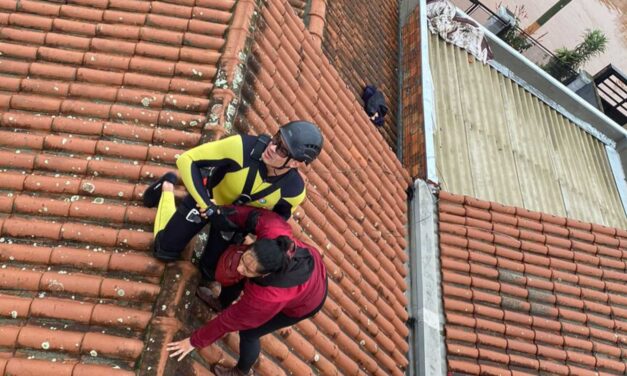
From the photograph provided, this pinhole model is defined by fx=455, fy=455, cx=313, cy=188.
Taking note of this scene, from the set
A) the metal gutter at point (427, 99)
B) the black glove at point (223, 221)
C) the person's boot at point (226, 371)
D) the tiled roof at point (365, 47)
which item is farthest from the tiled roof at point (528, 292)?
the black glove at point (223, 221)

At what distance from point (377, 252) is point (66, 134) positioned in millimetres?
3614

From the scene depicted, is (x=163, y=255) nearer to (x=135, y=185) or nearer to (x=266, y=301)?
(x=135, y=185)

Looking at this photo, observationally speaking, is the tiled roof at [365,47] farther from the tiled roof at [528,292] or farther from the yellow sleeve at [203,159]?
the yellow sleeve at [203,159]

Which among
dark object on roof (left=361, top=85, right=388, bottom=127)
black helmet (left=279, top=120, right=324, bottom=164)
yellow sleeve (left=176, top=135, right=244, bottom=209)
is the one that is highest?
dark object on roof (left=361, top=85, right=388, bottom=127)

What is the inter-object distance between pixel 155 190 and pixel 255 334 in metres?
1.33

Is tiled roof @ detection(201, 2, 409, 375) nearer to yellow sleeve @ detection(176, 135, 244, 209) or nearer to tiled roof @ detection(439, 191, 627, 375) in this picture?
tiled roof @ detection(439, 191, 627, 375)

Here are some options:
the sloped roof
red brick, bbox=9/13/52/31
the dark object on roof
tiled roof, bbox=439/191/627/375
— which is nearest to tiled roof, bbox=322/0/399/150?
the dark object on roof

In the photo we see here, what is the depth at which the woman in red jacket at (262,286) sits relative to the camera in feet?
7.84

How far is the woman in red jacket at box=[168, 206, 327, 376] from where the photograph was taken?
7.84 ft

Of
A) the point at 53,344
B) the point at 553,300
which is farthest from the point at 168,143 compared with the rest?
the point at 553,300

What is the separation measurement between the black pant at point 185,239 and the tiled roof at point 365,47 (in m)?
4.50

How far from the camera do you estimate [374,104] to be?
7.24 m

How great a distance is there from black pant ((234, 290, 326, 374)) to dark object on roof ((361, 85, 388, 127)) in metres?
4.80

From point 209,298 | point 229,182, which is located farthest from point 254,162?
point 209,298
